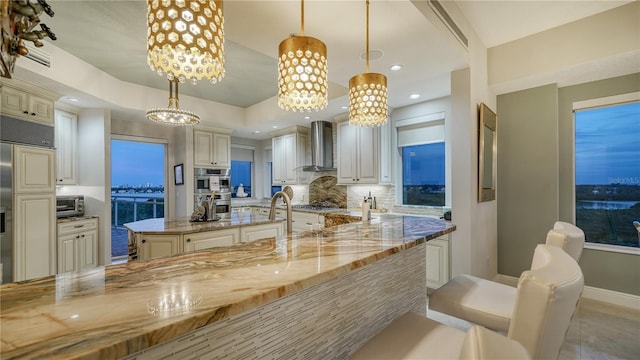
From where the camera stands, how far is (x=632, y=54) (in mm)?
2193

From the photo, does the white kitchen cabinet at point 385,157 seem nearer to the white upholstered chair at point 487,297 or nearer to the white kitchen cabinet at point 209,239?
the white kitchen cabinet at point 209,239

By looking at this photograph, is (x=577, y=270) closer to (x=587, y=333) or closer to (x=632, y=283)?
(x=587, y=333)

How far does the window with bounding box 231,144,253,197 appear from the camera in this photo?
6.46 meters

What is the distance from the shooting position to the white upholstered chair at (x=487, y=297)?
1.29 metres

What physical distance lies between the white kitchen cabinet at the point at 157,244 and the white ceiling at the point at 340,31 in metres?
1.85

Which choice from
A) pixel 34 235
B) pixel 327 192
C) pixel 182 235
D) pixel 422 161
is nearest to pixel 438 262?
pixel 422 161

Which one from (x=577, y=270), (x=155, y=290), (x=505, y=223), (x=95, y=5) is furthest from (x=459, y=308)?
(x=95, y=5)

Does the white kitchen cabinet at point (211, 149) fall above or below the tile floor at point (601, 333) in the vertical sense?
above

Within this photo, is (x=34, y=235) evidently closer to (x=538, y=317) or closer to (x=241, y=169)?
(x=241, y=169)

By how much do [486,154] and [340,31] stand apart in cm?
203

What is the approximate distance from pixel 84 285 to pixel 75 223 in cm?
405

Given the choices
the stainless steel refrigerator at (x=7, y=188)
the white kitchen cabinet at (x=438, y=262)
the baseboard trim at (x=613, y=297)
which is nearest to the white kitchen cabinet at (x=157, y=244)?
the stainless steel refrigerator at (x=7, y=188)

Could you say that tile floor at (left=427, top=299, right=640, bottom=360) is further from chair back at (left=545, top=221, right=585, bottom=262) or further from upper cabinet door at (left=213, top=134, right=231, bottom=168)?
upper cabinet door at (left=213, top=134, right=231, bottom=168)

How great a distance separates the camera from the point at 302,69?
127cm
